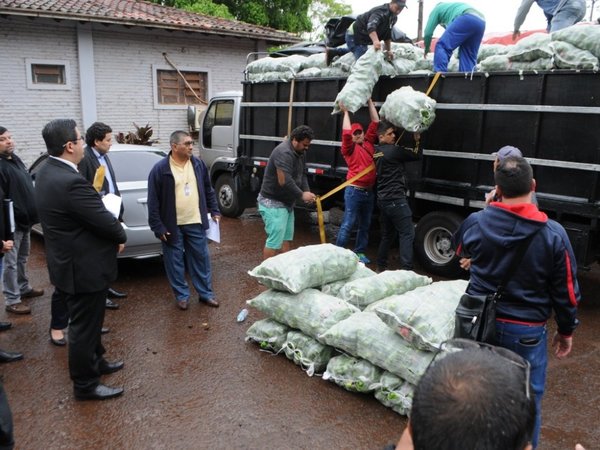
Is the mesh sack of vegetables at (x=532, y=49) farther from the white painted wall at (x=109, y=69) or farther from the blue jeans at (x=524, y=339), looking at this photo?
the white painted wall at (x=109, y=69)

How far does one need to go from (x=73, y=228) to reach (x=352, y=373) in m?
2.11

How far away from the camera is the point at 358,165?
673 cm

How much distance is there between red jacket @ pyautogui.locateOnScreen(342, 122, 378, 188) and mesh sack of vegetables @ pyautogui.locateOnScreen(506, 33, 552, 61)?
68.2 inches

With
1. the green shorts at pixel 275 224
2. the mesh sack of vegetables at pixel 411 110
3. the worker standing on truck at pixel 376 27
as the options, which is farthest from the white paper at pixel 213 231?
the worker standing on truck at pixel 376 27

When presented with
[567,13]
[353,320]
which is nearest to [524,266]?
[353,320]

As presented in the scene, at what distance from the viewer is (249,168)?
30.7ft

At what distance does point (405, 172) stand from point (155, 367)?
377 cm

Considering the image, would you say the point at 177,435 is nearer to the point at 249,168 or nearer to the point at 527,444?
the point at 527,444

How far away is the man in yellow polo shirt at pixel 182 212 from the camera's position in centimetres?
517

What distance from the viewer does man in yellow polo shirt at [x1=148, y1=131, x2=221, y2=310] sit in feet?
17.0

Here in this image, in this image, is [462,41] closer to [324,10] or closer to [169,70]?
[169,70]

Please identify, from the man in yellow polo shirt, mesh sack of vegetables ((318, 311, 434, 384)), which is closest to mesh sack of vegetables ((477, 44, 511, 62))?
the man in yellow polo shirt

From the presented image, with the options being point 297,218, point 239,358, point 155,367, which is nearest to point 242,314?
point 239,358

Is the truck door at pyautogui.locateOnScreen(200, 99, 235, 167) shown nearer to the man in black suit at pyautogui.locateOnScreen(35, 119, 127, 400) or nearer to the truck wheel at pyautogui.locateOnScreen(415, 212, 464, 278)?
the truck wheel at pyautogui.locateOnScreen(415, 212, 464, 278)
